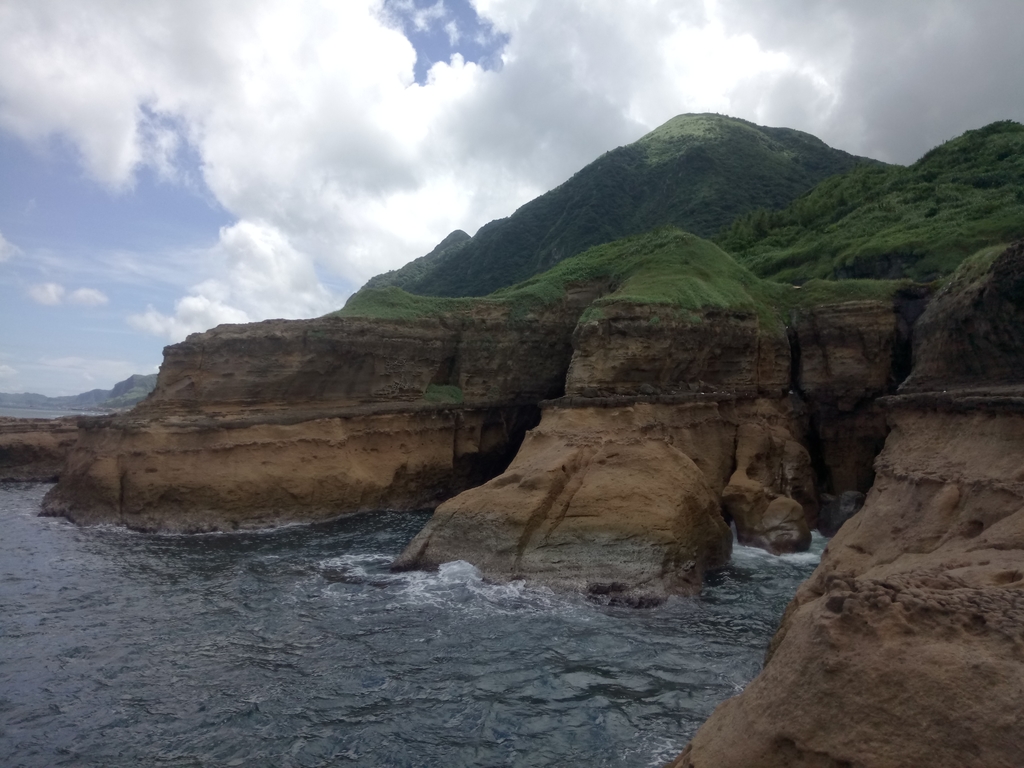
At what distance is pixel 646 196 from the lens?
7106 centimetres

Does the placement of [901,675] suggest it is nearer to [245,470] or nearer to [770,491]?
[770,491]

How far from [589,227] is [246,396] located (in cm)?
4827

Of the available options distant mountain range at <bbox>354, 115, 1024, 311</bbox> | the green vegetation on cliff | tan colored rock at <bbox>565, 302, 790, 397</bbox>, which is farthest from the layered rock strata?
tan colored rock at <bbox>565, 302, 790, 397</bbox>

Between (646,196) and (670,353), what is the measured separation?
5387 cm

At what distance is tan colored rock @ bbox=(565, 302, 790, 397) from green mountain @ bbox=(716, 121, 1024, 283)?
888cm

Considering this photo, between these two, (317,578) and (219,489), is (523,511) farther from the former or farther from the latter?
(219,489)

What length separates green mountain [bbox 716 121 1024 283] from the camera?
88.3ft

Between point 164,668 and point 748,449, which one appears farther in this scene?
point 748,449

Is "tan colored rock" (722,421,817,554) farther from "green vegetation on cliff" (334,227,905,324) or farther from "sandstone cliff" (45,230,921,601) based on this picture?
"green vegetation on cliff" (334,227,905,324)

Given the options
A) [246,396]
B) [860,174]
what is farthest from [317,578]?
[860,174]

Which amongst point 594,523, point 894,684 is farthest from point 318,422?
point 894,684

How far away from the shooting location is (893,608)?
18.7 feet

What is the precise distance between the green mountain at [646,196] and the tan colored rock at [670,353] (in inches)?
1505

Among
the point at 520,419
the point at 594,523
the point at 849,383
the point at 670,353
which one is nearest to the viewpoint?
the point at 594,523
